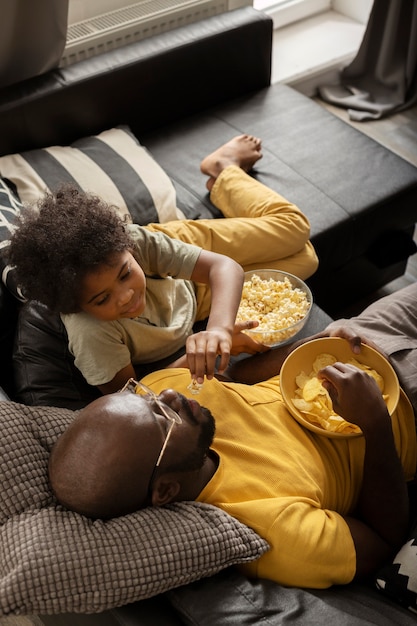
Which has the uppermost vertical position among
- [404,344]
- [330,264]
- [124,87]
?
[124,87]

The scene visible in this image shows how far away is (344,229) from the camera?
7.65ft

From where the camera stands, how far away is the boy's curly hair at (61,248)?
1.57 metres

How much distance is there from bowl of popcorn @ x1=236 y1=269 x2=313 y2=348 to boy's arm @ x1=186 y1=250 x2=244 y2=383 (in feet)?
0.39

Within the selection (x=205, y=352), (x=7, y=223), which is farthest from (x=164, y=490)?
(x=7, y=223)

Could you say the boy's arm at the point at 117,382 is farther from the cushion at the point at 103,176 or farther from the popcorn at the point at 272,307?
the cushion at the point at 103,176

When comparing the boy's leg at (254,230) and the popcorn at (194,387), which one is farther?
the boy's leg at (254,230)

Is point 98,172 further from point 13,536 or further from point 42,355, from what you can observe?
point 13,536

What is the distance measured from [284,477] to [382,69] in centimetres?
258

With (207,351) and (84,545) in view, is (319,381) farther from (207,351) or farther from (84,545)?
(84,545)

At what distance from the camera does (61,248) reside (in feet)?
5.15

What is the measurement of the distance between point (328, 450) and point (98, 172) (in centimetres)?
116

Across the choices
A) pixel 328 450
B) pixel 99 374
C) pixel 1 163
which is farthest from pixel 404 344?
pixel 1 163

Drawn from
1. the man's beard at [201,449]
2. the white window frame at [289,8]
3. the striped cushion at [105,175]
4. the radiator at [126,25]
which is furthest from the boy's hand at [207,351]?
the white window frame at [289,8]

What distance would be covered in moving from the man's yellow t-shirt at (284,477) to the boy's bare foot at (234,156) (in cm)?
89
